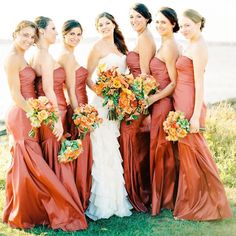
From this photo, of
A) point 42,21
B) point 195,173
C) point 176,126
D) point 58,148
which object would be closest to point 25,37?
point 42,21

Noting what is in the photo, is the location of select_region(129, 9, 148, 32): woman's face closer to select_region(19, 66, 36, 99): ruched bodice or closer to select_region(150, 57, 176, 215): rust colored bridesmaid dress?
select_region(150, 57, 176, 215): rust colored bridesmaid dress

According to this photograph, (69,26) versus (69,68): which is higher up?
(69,26)

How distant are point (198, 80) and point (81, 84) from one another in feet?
4.82

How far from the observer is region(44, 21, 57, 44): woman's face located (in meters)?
6.61

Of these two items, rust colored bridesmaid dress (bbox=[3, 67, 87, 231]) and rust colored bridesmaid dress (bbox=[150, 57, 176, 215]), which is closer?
rust colored bridesmaid dress (bbox=[3, 67, 87, 231])

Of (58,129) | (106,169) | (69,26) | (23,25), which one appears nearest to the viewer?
(23,25)

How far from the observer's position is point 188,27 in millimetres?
6578

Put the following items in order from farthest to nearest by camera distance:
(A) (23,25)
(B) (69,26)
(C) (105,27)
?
(C) (105,27) < (B) (69,26) < (A) (23,25)

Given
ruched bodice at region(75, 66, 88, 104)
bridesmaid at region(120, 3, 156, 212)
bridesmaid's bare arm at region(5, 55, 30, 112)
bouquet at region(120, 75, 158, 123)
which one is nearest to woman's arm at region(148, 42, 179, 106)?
bouquet at region(120, 75, 158, 123)

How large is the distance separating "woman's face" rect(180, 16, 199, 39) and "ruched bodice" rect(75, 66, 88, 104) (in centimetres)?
134

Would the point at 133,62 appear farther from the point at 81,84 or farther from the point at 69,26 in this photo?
the point at 69,26

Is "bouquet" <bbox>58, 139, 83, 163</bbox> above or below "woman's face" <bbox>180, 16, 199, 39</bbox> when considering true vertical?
below

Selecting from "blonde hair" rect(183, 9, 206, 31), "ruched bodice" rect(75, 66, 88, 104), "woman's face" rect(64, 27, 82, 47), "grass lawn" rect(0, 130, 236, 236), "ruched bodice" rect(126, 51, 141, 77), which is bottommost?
"grass lawn" rect(0, 130, 236, 236)

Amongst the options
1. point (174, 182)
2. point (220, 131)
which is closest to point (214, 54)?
point (220, 131)
